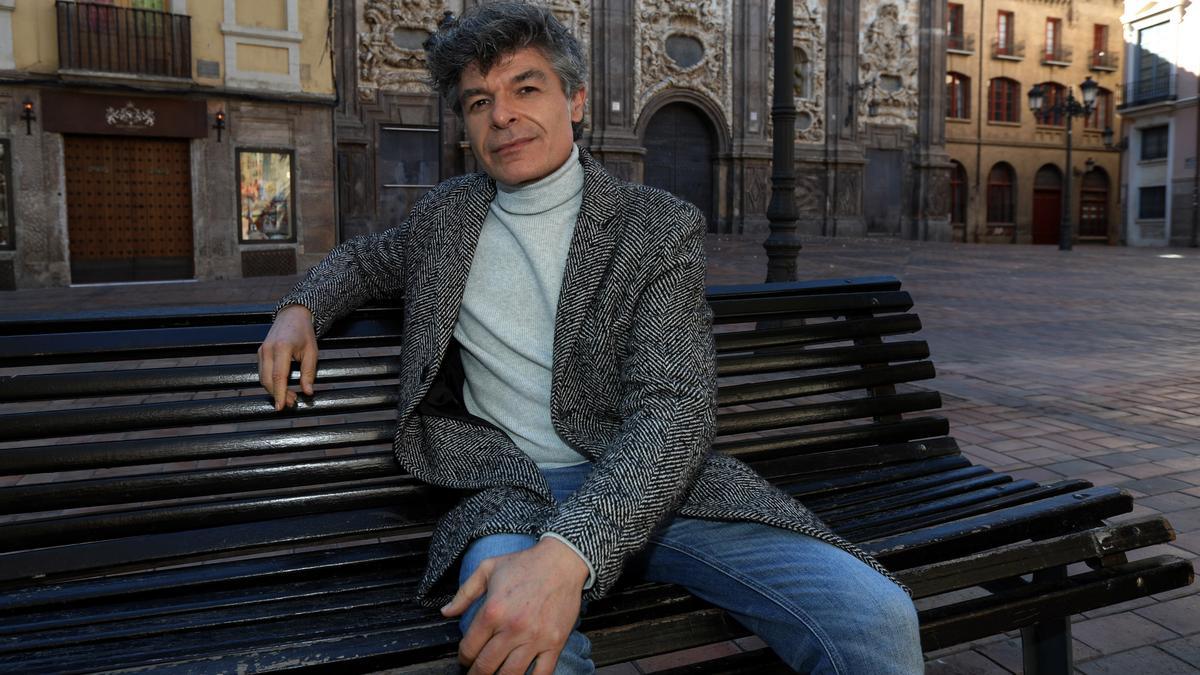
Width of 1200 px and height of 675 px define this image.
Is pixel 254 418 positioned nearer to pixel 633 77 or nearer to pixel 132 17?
pixel 132 17

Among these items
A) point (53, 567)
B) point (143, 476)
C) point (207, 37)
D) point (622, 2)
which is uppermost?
point (622, 2)

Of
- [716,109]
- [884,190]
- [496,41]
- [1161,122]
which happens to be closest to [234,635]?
[496,41]

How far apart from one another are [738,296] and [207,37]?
1863 cm

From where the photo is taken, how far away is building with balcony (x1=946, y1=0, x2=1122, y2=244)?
4100 centimetres

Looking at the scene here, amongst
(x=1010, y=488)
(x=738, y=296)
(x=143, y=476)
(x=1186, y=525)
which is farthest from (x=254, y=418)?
(x=1186, y=525)

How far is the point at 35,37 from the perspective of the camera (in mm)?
17828

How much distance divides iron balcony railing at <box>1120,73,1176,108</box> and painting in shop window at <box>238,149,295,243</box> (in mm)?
35525

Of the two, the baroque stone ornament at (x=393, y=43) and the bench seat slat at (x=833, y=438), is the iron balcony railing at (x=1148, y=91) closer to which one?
the baroque stone ornament at (x=393, y=43)

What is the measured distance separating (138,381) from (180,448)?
19 cm

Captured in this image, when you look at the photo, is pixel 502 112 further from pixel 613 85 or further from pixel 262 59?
pixel 613 85

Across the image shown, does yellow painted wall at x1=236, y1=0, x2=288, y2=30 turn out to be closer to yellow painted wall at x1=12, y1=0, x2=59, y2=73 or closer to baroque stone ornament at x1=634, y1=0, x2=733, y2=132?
yellow painted wall at x1=12, y1=0, x2=59, y2=73

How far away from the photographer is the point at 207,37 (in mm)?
19109

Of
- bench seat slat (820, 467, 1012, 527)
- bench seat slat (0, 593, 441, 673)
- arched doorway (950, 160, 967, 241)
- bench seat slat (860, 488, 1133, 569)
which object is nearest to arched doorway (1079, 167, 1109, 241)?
arched doorway (950, 160, 967, 241)

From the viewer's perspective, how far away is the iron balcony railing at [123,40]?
18.0 metres
